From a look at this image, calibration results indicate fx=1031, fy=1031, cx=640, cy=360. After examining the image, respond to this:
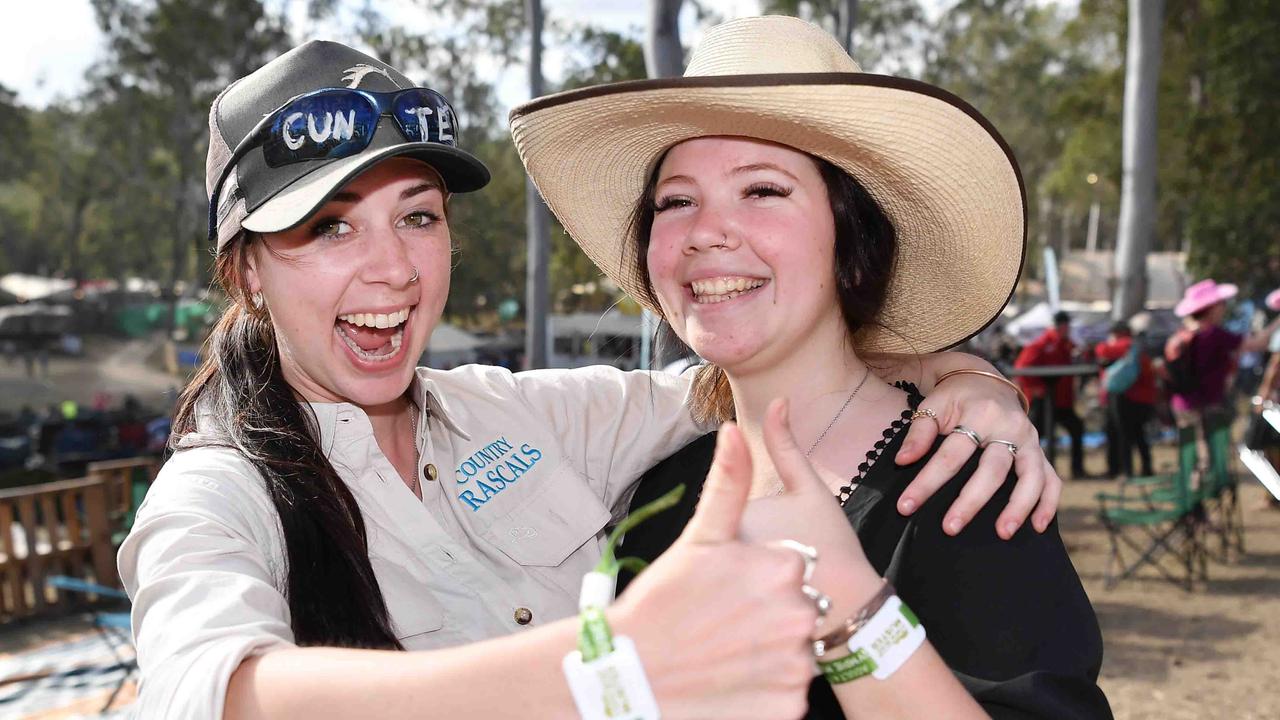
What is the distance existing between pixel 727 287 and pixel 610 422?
1.63ft

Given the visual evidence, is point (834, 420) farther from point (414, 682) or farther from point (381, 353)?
point (414, 682)

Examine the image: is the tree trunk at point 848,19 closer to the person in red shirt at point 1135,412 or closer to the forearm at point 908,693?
the person in red shirt at point 1135,412

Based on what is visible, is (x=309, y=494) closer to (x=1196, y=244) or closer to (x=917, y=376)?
(x=917, y=376)

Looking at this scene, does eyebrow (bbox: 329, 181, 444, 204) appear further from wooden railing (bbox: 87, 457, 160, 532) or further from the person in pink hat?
the person in pink hat

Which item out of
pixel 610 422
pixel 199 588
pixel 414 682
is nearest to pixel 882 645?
pixel 414 682

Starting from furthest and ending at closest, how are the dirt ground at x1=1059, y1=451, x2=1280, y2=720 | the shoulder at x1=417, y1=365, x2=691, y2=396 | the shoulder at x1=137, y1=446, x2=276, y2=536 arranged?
the dirt ground at x1=1059, y1=451, x2=1280, y2=720
the shoulder at x1=417, y1=365, x2=691, y2=396
the shoulder at x1=137, y1=446, x2=276, y2=536

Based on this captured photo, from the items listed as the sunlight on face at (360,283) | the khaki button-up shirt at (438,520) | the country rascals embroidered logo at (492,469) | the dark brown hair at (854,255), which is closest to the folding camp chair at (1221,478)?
the dark brown hair at (854,255)

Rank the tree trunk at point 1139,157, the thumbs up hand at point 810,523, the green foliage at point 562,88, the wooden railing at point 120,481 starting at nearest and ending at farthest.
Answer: the thumbs up hand at point 810,523 < the wooden railing at point 120,481 < the tree trunk at point 1139,157 < the green foliage at point 562,88

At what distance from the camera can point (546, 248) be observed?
14609mm

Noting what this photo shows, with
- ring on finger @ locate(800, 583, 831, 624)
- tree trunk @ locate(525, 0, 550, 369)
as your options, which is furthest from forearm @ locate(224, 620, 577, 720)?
tree trunk @ locate(525, 0, 550, 369)

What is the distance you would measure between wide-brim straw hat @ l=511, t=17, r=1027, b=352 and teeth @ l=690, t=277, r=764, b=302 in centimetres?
27

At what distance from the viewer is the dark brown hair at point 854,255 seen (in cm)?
201

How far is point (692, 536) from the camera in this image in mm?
941

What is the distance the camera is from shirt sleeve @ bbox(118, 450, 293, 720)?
1076 millimetres
